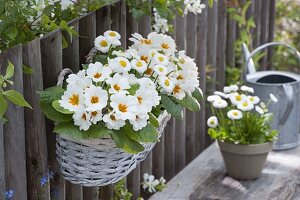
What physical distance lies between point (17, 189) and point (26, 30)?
1.88ft

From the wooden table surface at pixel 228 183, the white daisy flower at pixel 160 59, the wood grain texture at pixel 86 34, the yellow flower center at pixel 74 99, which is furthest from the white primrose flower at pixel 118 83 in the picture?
the wooden table surface at pixel 228 183

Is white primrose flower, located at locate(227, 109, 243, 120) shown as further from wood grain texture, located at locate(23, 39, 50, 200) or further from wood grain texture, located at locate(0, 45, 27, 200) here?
wood grain texture, located at locate(0, 45, 27, 200)

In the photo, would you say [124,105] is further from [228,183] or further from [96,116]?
[228,183]

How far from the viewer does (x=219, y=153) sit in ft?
13.0

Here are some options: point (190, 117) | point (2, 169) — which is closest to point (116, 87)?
point (2, 169)

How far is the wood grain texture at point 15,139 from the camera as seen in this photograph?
2.37m

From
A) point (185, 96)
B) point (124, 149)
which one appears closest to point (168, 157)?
point (185, 96)

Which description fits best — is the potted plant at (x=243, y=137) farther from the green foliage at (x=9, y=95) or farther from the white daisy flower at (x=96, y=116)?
the green foliage at (x=9, y=95)

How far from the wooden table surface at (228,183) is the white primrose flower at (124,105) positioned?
112 cm

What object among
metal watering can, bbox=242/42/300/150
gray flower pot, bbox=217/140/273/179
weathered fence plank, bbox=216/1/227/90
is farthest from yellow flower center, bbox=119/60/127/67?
weathered fence plank, bbox=216/1/227/90

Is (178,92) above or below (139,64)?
below

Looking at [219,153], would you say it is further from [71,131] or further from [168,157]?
[71,131]

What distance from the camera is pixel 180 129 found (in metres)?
3.75

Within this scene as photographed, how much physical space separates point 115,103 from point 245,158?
54.4 inches
